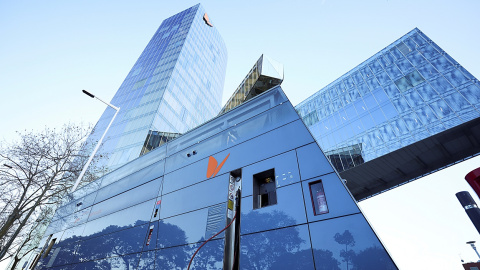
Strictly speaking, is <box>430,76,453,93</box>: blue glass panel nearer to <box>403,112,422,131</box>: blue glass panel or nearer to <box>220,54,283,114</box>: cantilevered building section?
<box>403,112,422,131</box>: blue glass panel

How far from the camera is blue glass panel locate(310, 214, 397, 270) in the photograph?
4.20 m

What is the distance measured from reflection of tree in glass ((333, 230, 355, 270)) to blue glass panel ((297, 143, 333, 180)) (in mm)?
1652

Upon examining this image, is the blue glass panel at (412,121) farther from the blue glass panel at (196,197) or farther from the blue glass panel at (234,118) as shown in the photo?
the blue glass panel at (196,197)

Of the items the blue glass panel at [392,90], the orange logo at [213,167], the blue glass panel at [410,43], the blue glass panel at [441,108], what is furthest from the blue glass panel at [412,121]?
the orange logo at [213,167]

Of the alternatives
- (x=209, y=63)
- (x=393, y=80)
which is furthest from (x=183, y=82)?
(x=393, y=80)

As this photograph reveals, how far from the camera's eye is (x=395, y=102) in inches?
1128

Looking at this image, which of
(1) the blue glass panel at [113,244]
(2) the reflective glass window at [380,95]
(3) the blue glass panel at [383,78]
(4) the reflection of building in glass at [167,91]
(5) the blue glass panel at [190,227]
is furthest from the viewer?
(4) the reflection of building in glass at [167,91]

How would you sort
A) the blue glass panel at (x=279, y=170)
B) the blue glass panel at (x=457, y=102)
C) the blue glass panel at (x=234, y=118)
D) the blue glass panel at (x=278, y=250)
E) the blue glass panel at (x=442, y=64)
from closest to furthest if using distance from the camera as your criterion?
the blue glass panel at (x=278, y=250) < the blue glass panel at (x=279, y=170) < the blue glass panel at (x=234, y=118) < the blue glass panel at (x=457, y=102) < the blue glass panel at (x=442, y=64)

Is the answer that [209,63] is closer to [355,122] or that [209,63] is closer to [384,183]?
[355,122]

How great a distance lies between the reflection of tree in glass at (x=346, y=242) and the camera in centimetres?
445

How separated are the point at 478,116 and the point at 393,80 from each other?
10.7 m

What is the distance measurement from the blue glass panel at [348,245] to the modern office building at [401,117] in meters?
26.4

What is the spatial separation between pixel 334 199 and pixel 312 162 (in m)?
1.28

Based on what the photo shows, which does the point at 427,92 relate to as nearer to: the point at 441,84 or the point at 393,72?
the point at 441,84
